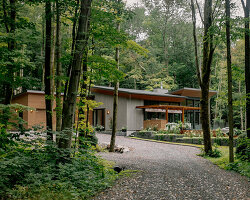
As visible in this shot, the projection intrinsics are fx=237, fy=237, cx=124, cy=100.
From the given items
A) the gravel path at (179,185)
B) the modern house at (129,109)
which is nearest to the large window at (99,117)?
the modern house at (129,109)

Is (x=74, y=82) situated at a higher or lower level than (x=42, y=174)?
higher

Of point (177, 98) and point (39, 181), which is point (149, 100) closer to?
point (177, 98)

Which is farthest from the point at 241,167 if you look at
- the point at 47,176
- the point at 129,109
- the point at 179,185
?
the point at 129,109

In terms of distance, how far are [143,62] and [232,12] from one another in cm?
2432

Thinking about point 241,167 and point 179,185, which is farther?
point 241,167

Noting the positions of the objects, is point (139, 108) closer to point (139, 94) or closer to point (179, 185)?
point (139, 94)

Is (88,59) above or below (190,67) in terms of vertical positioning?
below

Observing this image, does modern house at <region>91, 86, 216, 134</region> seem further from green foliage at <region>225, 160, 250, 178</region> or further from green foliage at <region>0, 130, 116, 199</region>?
green foliage at <region>0, 130, 116, 199</region>

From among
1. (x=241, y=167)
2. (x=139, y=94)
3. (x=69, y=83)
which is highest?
(x=139, y=94)

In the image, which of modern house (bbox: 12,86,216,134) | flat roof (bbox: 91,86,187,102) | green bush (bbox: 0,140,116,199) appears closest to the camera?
green bush (bbox: 0,140,116,199)

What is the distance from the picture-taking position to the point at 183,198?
15.4 feet

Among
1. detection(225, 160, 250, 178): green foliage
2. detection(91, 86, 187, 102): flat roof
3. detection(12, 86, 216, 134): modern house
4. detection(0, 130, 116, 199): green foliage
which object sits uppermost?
detection(91, 86, 187, 102): flat roof

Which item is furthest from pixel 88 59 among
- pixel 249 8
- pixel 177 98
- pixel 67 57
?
pixel 177 98

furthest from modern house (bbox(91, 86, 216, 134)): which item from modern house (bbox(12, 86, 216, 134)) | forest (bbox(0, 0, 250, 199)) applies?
forest (bbox(0, 0, 250, 199))
